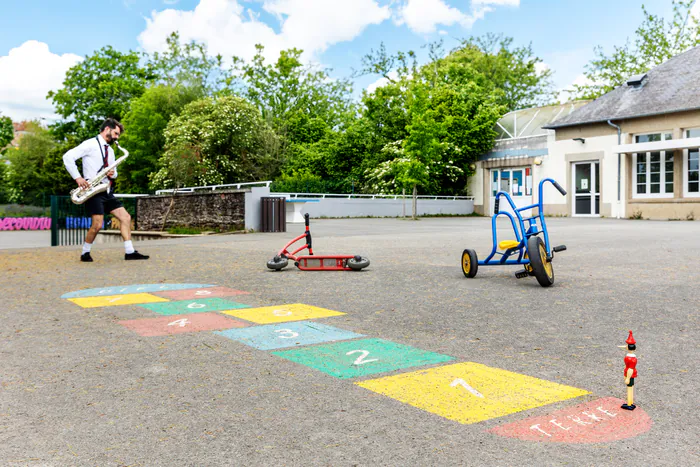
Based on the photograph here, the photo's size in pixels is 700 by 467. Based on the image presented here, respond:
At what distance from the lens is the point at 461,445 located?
2924mm

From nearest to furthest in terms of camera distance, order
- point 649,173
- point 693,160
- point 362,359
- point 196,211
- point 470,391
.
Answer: point 470,391 < point 362,359 < point 196,211 < point 693,160 < point 649,173

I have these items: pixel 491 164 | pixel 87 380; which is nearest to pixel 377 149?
pixel 491 164

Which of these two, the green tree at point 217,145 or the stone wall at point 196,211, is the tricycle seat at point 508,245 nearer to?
the stone wall at point 196,211

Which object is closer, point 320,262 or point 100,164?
point 320,262

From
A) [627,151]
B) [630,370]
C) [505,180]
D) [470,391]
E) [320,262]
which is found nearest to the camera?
[630,370]

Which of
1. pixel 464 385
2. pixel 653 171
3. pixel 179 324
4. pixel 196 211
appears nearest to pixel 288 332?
pixel 179 324

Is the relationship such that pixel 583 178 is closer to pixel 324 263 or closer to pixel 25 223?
pixel 324 263

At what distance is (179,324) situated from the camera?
5746 millimetres

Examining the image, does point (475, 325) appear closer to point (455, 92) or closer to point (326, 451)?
point (326, 451)

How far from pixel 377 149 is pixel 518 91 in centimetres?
2623

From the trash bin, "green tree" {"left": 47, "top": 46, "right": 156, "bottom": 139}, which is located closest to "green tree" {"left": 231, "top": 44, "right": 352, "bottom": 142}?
"green tree" {"left": 47, "top": 46, "right": 156, "bottom": 139}

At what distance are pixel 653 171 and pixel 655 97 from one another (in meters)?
3.55

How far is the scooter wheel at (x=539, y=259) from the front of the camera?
25.0ft

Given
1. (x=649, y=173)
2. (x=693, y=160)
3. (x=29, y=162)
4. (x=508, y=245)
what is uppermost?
(x=29, y=162)
